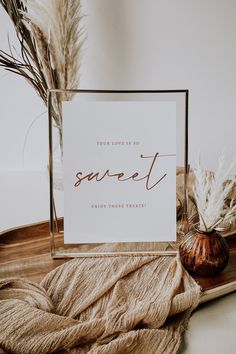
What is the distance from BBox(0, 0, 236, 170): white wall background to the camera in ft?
4.02

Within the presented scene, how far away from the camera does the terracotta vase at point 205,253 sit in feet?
2.25

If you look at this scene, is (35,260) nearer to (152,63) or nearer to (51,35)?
(51,35)

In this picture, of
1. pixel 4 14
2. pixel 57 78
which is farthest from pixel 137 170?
pixel 4 14

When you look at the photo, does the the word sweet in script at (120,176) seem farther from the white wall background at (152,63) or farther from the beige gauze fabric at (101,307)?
the white wall background at (152,63)

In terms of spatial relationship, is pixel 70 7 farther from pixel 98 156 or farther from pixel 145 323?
pixel 145 323

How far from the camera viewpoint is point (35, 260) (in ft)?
2.54

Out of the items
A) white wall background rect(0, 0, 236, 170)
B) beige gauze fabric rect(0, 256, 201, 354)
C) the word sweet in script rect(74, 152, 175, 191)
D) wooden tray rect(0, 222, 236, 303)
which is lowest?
beige gauze fabric rect(0, 256, 201, 354)

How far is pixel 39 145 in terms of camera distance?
4.39 feet

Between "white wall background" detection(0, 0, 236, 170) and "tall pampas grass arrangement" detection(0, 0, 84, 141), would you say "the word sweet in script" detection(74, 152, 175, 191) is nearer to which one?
"tall pampas grass arrangement" detection(0, 0, 84, 141)

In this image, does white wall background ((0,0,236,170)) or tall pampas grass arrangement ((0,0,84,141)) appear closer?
tall pampas grass arrangement ((0,0,84,141))

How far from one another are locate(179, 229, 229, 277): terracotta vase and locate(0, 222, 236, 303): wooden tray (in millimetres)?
17

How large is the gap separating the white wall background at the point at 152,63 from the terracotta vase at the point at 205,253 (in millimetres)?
609

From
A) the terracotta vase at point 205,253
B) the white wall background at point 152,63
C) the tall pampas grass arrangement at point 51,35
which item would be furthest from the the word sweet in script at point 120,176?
the white wall background at point 152,63

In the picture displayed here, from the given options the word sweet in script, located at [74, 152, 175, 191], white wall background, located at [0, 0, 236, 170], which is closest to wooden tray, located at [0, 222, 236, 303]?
the word sweet in script, located at [74, 152, 175, 191]
